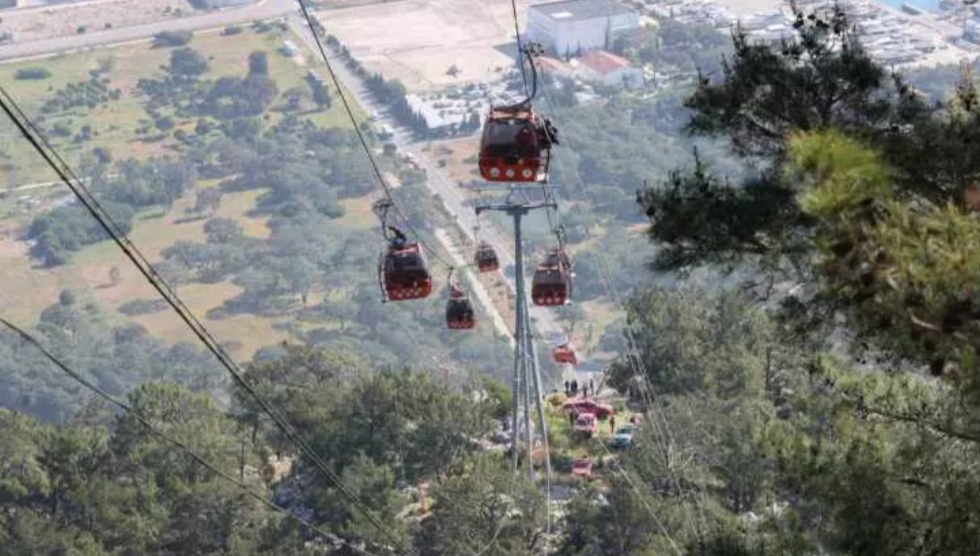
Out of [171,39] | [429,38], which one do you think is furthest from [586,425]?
[171,39]

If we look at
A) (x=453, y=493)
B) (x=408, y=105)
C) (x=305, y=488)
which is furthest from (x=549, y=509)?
(x=408, y=105)

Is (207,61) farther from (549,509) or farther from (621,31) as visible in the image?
(549,509)

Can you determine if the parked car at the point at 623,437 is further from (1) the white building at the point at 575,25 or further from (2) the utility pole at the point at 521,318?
(1) the white building at the point at 575,25

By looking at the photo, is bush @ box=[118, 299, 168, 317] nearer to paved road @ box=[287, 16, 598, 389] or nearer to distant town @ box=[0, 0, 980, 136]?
paved road @ box=[287, 16, 598, 389]

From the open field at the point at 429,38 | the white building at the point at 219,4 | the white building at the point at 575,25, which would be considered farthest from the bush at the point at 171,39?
the white building at the point at 575,25

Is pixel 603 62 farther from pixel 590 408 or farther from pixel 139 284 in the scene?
pixel 590 408

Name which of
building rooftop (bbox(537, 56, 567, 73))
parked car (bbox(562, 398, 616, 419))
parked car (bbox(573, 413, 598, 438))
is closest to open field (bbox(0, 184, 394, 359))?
building rooftop (bbox(537, 56, 567, 73))
